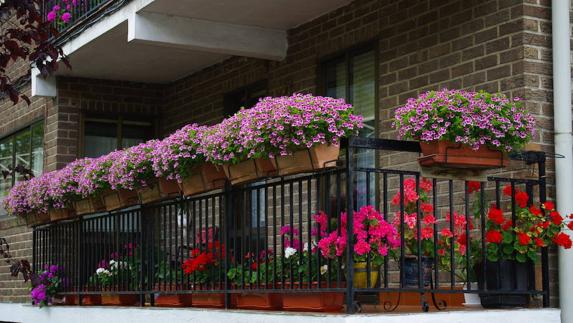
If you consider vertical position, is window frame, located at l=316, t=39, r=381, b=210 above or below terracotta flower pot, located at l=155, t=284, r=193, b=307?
above

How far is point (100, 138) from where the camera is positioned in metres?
12.5

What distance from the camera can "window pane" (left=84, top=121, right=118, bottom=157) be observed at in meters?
12.4

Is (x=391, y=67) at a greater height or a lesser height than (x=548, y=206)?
greater

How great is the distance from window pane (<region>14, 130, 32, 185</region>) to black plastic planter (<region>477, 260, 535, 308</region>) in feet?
26.4

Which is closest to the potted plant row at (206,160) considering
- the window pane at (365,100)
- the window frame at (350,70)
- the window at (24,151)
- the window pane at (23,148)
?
the window frame at (350,70)

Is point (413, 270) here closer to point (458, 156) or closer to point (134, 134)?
point (458, 156)

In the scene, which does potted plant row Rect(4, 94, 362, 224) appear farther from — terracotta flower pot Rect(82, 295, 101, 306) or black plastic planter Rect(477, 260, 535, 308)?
black plastic planter Rect(477, 260, 535, 308)

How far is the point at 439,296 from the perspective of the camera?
6.66 metres

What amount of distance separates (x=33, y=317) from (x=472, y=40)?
5745 millimetres

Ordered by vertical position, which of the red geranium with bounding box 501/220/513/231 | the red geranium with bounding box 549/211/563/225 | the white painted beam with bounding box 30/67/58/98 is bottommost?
the red geranium with bounding box 501/220/513/231

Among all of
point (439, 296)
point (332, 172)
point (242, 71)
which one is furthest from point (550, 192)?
point (242, 71)

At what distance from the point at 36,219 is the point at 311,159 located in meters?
5.64

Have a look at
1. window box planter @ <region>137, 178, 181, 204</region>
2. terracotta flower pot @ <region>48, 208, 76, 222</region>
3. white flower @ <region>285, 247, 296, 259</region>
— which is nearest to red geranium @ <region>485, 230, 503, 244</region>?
white flower @ <region>285, 247, 296, 259</region>

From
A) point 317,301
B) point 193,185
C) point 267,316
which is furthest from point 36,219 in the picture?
point 317,301
